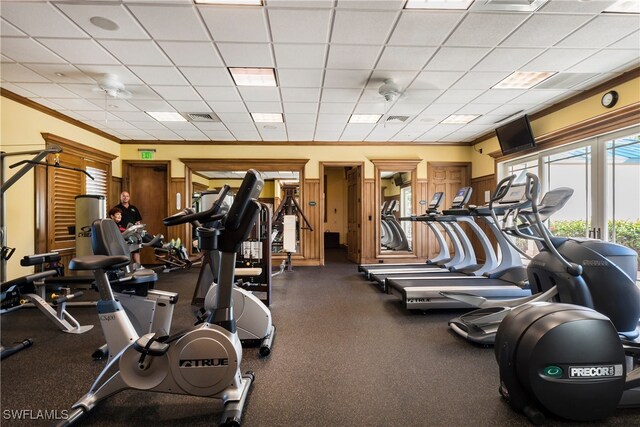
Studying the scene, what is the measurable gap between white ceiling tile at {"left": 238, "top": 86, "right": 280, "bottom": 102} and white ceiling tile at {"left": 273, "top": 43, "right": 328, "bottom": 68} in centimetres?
74

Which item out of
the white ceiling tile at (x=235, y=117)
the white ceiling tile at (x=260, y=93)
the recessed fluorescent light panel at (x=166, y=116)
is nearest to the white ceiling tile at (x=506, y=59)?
the white ceiling tile at (x=260, y=93)

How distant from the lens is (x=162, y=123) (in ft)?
18.7

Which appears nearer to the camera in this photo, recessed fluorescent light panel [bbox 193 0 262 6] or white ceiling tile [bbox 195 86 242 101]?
recessed fluorescent light panel [bbox 193 0 262 6]

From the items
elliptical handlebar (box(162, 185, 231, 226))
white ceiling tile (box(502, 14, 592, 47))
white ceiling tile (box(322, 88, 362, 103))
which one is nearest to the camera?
elliptical handlebar (box(162, 185, 231, 226))

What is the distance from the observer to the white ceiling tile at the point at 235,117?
17.2ft

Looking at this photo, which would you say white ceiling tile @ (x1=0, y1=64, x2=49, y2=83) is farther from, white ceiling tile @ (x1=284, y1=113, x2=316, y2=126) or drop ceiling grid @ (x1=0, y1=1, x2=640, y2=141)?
white ceiling tile @ (x1=284, y1=113, x2=316, y2=126)

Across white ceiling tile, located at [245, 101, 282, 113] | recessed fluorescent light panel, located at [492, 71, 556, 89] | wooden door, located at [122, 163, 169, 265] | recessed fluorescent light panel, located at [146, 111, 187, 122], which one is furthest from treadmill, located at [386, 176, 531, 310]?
wooden door, located at [122, 163, 169, 265]

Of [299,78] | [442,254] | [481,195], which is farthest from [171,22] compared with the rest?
[481,195]

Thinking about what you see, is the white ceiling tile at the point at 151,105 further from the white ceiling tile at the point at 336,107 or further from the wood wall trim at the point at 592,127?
the wood wall trim at the point at 592,127

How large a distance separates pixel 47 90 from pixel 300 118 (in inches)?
144

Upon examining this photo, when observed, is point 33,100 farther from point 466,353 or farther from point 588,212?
point 588,212

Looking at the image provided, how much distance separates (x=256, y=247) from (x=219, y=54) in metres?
2.34

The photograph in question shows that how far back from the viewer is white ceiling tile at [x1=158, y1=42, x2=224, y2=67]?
3.11m

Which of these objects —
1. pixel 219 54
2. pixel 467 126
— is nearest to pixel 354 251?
pixel 467 126
